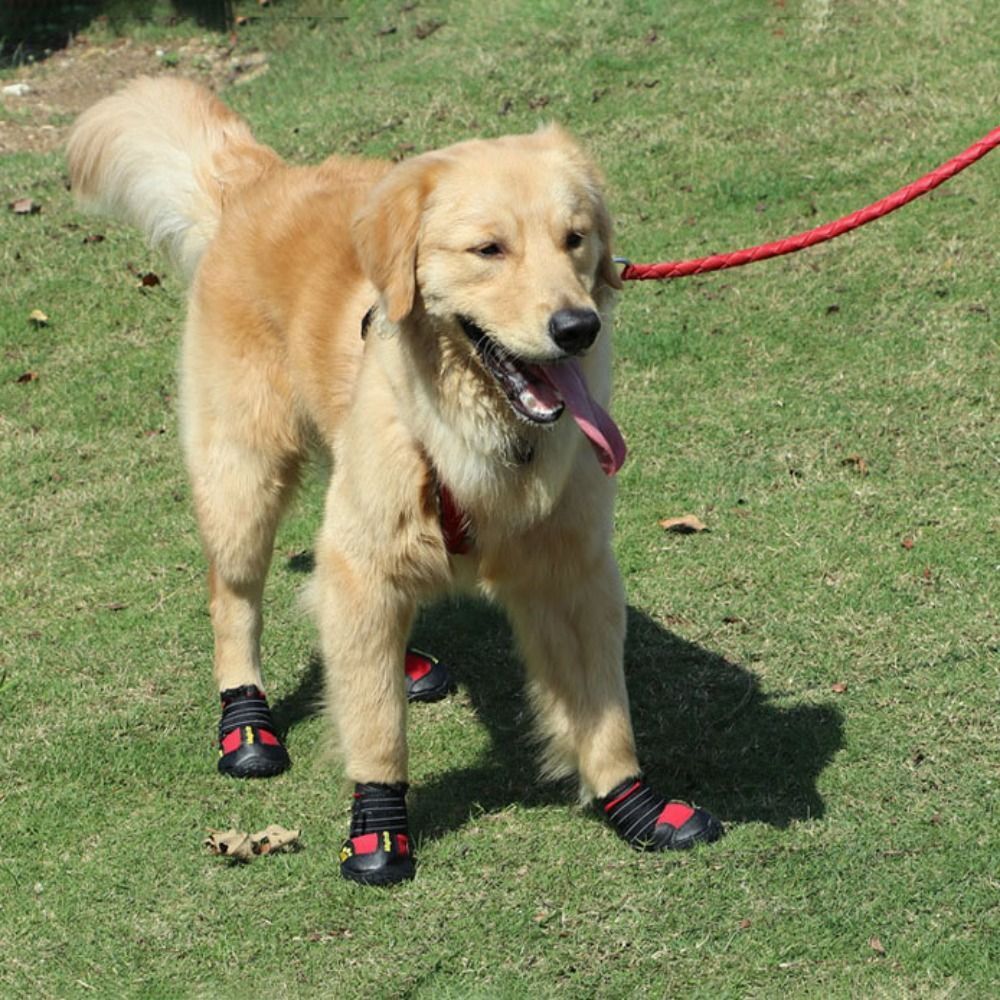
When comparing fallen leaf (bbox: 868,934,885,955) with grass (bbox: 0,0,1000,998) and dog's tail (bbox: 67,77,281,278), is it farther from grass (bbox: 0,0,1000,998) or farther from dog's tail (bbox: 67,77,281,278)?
dog's tail (bbox: 67,77,281,278)

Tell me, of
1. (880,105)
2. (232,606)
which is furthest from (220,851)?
(880,105)

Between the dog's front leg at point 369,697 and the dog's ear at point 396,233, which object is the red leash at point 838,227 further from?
the dog's front leg at point 369,697

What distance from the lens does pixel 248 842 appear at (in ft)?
14.4

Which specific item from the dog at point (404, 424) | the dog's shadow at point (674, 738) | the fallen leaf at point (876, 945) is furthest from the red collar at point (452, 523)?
the fallen leaf at point (876, 945)

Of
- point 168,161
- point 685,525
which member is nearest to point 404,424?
point 168,161

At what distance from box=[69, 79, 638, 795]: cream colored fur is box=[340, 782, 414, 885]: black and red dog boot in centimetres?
6

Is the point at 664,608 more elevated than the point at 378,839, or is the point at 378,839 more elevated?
the point at 378,839

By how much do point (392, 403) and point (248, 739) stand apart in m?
1.44

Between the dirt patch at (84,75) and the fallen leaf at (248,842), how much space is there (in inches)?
299

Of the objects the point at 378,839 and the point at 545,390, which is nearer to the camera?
the point at 545,390

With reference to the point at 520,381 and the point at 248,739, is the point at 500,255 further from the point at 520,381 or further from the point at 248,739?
the point at 248,739

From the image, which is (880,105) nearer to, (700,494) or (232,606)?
(700,494)

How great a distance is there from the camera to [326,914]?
13.5 feet

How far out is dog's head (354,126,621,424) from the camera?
3.62 metres
